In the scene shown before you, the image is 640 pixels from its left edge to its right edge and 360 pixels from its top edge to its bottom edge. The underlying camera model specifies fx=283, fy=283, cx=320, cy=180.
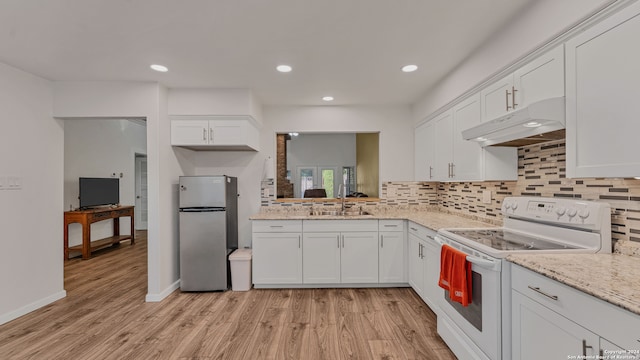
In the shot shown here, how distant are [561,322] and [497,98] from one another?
1.59 m

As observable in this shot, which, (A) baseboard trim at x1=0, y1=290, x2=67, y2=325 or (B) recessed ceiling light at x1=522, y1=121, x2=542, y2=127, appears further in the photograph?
(A) baseboard trim at x1=0, y1=290, x2=67, y2=325

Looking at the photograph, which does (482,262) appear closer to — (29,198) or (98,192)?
(29,198)

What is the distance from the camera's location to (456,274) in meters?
1.92

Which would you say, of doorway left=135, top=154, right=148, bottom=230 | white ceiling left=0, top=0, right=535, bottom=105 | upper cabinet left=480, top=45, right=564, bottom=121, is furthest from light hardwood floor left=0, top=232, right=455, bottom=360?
doorway left=135, top=154, right=148, bottom=230

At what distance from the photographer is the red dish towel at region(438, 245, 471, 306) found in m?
1.84

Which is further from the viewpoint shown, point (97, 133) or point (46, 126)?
point (97, 133)

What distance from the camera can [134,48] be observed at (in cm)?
233

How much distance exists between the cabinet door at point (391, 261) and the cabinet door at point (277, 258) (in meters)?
0.97

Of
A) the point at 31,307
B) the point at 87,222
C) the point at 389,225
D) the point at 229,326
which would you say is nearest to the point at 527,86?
the point at 389,225

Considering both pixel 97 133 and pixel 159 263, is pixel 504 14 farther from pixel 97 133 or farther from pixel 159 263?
pixel 97 133

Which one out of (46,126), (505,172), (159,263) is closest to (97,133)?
(46,126)

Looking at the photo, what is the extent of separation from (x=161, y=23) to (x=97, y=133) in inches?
196

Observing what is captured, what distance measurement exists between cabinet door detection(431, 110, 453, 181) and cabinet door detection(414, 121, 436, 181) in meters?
0.10

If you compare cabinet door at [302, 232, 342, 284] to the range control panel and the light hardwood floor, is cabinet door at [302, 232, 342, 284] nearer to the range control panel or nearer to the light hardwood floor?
the light hardwood floor
